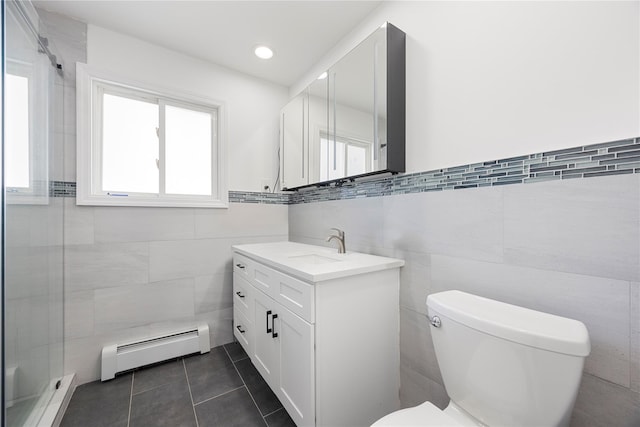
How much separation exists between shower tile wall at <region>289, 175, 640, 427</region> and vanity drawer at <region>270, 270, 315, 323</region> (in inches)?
22.7

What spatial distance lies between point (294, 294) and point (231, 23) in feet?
5.88

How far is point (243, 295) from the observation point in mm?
1808

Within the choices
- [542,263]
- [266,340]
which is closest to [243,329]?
[266,340]

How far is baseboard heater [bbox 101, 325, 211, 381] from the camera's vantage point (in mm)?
1653

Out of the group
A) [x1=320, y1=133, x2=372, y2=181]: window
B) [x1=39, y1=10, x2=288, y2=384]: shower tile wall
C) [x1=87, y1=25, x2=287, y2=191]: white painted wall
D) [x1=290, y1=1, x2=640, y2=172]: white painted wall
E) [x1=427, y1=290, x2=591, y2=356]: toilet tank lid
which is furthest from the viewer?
[x1=87, y1=25, x2=287, y2=191]: white painted wall

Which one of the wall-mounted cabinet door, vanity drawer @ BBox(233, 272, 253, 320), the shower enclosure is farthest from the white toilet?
the shower enclosure

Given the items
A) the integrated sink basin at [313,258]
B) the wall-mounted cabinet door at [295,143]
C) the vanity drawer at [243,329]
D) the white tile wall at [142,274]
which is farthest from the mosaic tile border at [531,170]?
the white tile wall at [142,274]

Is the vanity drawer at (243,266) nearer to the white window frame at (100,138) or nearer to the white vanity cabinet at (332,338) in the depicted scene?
the white vanity cabinet at (332,338)

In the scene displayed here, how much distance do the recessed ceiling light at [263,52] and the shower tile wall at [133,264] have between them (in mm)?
1134

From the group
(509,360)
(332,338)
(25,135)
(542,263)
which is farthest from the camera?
(25,135)

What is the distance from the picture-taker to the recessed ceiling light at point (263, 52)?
6.24 feet

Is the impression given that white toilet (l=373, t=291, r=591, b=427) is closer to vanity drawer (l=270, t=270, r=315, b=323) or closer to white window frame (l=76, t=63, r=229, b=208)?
vanity drawer (l=270, t=270, r=315, b=323)

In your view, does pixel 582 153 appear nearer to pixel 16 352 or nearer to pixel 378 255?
pixel 378 255

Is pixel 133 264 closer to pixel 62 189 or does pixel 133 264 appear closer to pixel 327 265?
pixel 62 189
